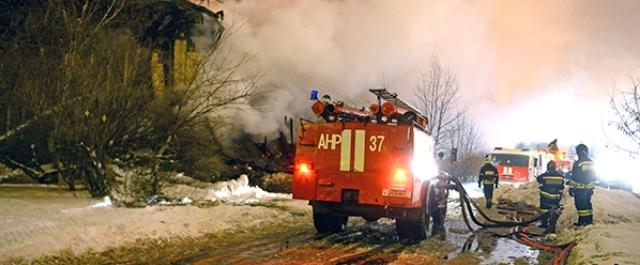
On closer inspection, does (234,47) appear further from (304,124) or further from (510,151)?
(510,151)

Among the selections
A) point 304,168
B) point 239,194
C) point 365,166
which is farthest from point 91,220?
point 239,194

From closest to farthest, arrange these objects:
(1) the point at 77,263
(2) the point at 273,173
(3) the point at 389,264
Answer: (1) the point at 77,263 → (3) the point at 389,264 → (2) the point at 273,173

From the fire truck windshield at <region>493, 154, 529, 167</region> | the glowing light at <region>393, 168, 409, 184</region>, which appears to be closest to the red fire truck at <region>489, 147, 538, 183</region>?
the fire truck windshield at <region>493, 154, 529, 167</region>

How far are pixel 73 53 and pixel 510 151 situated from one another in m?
19.8

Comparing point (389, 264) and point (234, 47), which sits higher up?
point (234, 47)

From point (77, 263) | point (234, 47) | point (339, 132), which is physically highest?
point (234, 47)

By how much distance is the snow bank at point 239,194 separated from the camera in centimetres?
1364

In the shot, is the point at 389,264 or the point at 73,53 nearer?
the point at 389,264

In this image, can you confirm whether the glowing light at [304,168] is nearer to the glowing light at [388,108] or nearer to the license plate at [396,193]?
the license plate at [396,193]

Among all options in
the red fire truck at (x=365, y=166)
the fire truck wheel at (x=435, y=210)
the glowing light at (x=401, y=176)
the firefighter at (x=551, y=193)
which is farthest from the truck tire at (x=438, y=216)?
the glowing light at (x=401, y=176)

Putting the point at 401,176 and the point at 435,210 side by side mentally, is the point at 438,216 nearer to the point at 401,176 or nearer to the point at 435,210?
the point at 435,210

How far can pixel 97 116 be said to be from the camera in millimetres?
11234

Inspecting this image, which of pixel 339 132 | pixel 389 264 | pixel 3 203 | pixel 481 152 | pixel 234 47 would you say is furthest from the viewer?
pixel 481 152

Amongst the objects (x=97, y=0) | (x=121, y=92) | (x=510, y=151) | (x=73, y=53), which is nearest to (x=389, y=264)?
(x=121, y=92)
